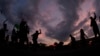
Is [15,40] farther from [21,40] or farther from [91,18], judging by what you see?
[91,18]

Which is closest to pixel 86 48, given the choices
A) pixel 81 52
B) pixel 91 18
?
pixel 81 52

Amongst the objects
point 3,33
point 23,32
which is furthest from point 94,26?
point 3,33

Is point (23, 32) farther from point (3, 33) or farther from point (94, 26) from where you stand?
point (94, 26)

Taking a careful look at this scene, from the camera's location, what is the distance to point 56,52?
17531mm

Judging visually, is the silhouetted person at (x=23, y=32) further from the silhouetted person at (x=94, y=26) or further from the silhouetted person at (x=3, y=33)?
the silhouetted person at (x=94, y=26)

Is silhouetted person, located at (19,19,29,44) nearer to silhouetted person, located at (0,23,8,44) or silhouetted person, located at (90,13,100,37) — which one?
silhouetted person, located at (0,23,8,44)

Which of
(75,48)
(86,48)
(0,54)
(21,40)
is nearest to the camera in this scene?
(0,54)

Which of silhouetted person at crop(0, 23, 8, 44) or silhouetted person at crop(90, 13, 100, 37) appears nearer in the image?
silhouetted person at crop(0, 23, 8, 44)

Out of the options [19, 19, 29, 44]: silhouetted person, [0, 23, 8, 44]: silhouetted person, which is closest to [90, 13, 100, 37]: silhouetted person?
[19, 19, 29, 44]: silhouetted person

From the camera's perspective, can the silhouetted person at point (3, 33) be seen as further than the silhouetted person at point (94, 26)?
No

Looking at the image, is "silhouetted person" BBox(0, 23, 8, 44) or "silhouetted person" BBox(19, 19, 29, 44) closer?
"silhouetted person" BBox(0, 23, 8, 44)

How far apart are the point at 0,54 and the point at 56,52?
5.32 metres

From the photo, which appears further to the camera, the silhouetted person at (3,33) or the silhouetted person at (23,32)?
the silhouetted person at (23,32)

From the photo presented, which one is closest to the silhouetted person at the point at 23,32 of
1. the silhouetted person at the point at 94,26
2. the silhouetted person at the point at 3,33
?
the silhouetted person at the point at 3,33
